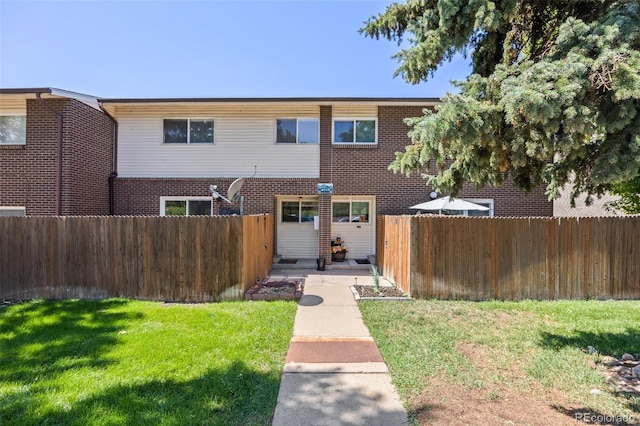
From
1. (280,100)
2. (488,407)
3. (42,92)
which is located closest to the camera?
(488,407)

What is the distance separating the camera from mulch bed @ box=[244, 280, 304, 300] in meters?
7.28

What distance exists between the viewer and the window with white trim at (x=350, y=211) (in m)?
12.4

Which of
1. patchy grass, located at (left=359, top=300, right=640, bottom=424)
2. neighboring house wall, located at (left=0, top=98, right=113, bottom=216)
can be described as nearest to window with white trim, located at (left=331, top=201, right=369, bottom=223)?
patchy grass, located at (left=359, top=300, right=640, bottom=424)

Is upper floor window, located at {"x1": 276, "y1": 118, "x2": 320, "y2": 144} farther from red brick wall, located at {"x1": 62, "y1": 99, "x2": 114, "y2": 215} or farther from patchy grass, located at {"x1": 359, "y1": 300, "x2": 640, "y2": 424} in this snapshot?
patchy grass, located at {"x1": 359, "y1": 300, "x2": 640, "y2": 424}

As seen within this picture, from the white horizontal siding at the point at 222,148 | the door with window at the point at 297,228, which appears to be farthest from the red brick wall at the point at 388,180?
the door with window at the point at 297,228

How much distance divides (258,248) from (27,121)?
8.50 m

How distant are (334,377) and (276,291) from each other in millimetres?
3984

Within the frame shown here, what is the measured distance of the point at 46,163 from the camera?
10.2 m

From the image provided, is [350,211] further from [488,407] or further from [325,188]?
[488,407]

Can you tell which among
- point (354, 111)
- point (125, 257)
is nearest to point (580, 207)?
point (354, 111)

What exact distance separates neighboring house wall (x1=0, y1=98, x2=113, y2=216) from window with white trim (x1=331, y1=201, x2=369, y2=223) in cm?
846

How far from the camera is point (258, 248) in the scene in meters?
9.03

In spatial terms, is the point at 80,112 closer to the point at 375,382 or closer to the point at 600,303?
the point at 375,382

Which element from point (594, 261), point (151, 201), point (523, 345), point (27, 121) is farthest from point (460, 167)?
point (27, 121)
